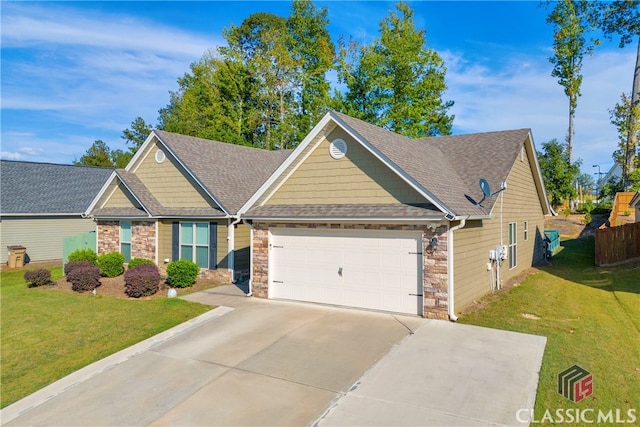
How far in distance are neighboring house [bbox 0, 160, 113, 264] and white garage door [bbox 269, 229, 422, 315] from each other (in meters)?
15.2

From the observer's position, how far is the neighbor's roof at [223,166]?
1609 centimetres

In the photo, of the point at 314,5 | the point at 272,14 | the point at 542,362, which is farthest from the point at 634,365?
the point at 272,14

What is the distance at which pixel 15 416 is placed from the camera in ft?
20.1

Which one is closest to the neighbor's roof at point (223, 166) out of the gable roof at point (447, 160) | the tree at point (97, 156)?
the gable roof at point (447, 160)

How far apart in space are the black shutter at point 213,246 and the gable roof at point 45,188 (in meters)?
14.5

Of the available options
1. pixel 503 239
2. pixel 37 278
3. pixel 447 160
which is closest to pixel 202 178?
pixel 37 278

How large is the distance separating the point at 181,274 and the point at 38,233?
599 inches

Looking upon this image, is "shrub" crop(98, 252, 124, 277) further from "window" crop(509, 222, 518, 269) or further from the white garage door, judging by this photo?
"window" crop(509, 222, 518, 269)

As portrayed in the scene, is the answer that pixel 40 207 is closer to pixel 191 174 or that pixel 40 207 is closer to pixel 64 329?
pixel 191 174

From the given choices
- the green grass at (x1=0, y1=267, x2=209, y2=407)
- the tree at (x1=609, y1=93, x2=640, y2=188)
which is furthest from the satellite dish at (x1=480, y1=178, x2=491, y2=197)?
the tree at (x1=609, y1=93, x2=640, y2=188)

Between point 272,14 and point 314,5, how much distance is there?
19.0ft

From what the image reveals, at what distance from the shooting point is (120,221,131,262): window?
1792 centimetres

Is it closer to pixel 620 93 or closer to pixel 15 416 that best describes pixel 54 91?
pixel 15 416

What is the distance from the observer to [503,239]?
1403cm
